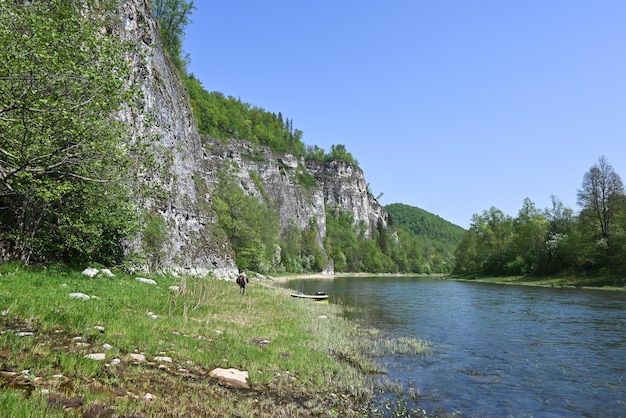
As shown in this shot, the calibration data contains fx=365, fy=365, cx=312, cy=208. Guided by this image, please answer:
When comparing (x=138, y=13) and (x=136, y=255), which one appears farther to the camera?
(x=138, y=13)

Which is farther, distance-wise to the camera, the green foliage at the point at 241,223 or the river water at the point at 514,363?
the green foliage at the point at 241,223

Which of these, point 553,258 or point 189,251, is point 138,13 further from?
point 553,258

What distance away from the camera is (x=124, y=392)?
6.93 metres

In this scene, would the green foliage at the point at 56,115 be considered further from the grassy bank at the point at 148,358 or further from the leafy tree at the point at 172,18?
the leafy tree at the point at 172,18

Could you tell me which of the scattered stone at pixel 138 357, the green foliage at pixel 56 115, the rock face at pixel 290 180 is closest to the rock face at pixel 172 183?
the green foliage at pixel 56 115

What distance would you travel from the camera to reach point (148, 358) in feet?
31.2

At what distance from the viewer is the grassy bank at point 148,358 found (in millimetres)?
6555

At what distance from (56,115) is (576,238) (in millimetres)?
80104

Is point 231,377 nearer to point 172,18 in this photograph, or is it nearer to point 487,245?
point 172,18

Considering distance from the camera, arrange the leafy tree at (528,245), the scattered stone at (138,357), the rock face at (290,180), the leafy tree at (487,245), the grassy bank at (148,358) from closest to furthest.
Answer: the grassy bank at (148,358) → the scattered stone at (138,357) → the leafy tree at (528,245) → the leafy tree at (487,245) → the rock face at (290,180)

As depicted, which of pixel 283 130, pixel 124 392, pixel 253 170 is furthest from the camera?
pixel 283 130

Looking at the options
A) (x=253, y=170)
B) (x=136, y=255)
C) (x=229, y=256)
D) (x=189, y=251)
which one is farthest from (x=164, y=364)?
(x=253, y=170)

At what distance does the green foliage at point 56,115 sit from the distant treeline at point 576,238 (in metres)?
69.1

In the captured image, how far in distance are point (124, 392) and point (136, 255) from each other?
23.3 m
